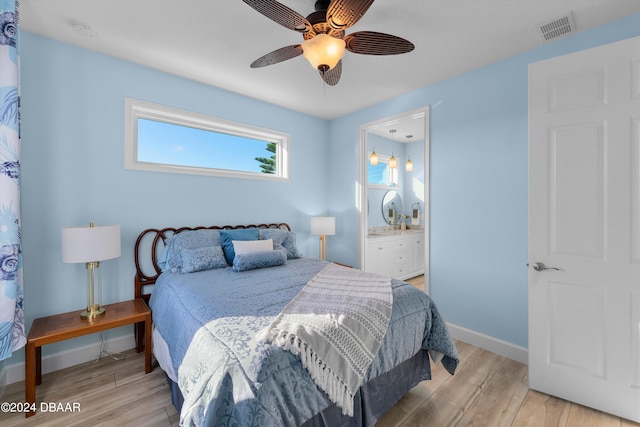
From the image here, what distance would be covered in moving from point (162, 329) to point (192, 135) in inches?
83.9

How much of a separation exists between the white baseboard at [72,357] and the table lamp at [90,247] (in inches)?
16.3

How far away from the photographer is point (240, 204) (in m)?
3.46

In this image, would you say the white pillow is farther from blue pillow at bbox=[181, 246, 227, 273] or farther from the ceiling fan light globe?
the ceiling fan light globe

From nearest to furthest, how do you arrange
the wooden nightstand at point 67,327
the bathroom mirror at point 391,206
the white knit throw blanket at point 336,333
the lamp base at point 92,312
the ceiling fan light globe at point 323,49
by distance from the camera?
the white knit throw blanket at point 336,333 < the ceiling fan light globe at point 323,49 < the wooden nightstand at point 67,327 < the lamp base at point 92,312 < the bathroom mirror at point 391,206

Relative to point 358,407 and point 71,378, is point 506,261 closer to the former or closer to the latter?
point 358,407

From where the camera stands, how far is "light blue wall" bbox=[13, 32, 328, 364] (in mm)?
2264

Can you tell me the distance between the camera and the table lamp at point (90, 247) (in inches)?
82.0

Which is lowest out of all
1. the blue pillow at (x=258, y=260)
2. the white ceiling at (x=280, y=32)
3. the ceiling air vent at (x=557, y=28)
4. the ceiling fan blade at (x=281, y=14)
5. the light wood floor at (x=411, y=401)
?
the light wood floor at (x=411, y=401)

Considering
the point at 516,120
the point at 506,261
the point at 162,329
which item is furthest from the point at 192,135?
the point at 506,261

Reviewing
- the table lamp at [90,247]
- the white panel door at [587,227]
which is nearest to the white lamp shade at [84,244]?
the table lamp at [90,247]

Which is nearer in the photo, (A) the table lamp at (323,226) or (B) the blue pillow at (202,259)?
(B) the blue pillow at (202,259)

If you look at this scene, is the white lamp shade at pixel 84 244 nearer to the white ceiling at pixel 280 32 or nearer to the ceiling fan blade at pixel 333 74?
the white ceiling at pixel 280 32

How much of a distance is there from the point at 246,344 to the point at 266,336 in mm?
91

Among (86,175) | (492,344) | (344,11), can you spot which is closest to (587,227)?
(492,344)
